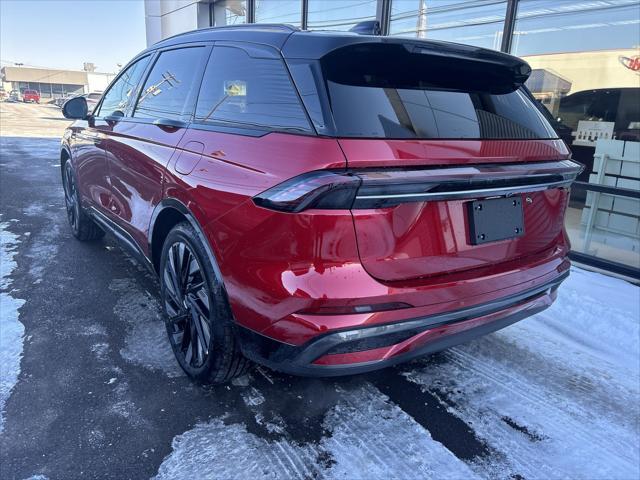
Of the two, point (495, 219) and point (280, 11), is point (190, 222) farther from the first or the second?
point (280, 11)

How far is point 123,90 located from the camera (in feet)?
12.8

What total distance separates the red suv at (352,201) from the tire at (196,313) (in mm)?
13

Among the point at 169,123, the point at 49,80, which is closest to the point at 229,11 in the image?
the point at 169,123

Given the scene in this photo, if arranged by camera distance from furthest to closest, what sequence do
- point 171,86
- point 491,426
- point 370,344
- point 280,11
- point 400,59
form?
point 280,11, point 171,86, point 491,426, point 400,59, point 370,344

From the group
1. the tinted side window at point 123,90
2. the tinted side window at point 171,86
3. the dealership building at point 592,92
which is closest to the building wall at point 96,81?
the tinted side window at point 123,90

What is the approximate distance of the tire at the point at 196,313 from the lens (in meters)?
2.27

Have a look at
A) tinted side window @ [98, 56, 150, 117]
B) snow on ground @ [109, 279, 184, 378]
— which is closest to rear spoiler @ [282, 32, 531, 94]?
snow on ground @ [109, 279, 184, 378]

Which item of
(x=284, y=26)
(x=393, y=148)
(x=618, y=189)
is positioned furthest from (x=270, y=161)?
(x=618, y=189)

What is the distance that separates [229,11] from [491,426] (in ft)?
38.7

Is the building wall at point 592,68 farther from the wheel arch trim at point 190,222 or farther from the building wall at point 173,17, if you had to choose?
the building wall at point 173,17

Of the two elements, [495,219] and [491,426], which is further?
[491,426]

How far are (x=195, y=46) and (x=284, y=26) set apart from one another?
0.83 metres

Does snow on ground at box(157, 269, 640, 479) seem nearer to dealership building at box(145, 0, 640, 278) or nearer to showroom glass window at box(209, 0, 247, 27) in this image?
dealership building at box(145, 0, 640, 278)

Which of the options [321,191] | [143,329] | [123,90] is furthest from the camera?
[123,90]
